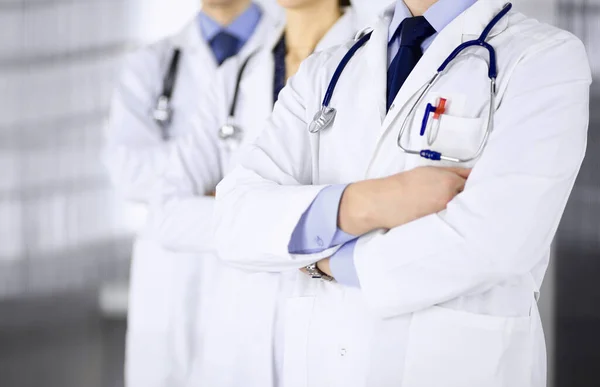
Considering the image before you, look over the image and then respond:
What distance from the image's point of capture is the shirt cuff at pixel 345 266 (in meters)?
1.08

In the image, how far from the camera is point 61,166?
9.81ft

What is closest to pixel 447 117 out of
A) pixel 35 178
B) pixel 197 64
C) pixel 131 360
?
pixel 197 64

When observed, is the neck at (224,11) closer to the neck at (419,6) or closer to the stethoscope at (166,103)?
the stethoscope at (166,103)

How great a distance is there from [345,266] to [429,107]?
0.81 feet

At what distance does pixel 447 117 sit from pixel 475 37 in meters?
0.14

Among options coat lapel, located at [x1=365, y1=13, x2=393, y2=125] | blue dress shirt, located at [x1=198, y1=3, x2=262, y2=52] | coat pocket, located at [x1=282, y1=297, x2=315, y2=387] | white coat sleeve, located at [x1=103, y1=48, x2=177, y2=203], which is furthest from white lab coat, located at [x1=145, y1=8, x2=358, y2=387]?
coat lapel, located at [x1=365, y1=13, x2=393, y2=125]

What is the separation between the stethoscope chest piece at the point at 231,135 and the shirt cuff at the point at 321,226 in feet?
2.21

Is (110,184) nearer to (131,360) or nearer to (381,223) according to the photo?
(131,360)

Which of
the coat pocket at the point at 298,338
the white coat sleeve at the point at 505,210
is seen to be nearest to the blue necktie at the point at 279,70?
the coat pocket at the point at 298,338

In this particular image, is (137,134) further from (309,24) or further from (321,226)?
(321,226)

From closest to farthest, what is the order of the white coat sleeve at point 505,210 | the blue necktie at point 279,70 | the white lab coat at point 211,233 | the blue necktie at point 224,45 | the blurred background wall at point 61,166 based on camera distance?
the white coat sleeve at point 505,210 → the white lab coat at point 211,233 → the blue necktie at point 279,70 → the blue necktie at point 224,45 → the blurred background wall at point 61,166

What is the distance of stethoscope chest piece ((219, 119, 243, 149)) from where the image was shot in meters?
1.75

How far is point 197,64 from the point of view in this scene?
2.03 m

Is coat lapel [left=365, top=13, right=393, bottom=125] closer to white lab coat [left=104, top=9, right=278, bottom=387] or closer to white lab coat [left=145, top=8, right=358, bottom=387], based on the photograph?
white lab coat [left=145, top=8, right=358, bottom=387]
